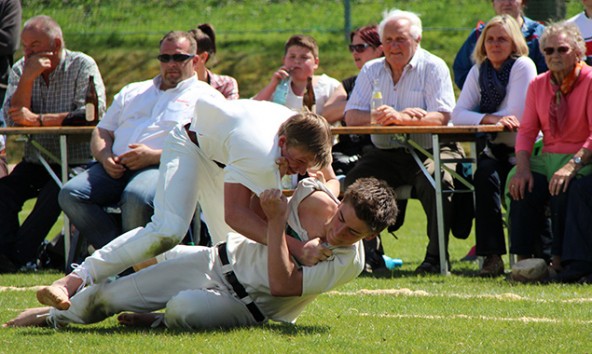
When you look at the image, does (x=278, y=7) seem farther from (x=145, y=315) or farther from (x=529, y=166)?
(x=145, y=315)

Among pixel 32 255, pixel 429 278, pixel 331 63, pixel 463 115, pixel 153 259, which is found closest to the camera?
pixel 153 259

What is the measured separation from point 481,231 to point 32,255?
3.95 m

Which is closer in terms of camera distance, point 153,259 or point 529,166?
point 153,259

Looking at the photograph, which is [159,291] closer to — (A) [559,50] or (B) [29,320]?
(B) [29,320]

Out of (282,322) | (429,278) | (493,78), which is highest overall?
(493,78)

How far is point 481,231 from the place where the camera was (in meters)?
8.25

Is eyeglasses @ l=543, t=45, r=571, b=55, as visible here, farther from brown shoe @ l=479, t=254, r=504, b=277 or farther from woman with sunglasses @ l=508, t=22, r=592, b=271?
brown shoe @ l=479, t=254, r=504, b=277

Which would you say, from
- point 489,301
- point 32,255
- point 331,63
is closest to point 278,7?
point 331,63

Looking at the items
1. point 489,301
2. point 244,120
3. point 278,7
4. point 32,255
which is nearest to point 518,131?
point 489,301

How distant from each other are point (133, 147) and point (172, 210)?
2431 millimetres

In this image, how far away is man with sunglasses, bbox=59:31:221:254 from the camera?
7.99 metres

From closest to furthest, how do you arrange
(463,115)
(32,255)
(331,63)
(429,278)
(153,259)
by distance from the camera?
(153,259), (429,278), (463,115), (32,255), (331,63)

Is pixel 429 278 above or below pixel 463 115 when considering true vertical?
below

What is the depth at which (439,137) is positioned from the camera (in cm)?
Result: 834
